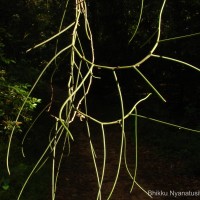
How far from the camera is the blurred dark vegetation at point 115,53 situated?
9069mm

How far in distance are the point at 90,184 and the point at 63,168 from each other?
1.24 m

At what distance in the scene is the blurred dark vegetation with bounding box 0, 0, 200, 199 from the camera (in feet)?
29.8

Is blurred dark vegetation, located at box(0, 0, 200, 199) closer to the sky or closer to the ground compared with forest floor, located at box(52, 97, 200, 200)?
closer to the sky

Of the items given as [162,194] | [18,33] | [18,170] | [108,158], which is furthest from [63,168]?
[18,33]

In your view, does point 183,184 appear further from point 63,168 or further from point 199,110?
point 199,110

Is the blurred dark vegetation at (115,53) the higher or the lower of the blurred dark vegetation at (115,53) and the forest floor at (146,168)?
the higher

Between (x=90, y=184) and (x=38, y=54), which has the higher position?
(x=38, y=54)

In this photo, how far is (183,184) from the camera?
25.0 feet

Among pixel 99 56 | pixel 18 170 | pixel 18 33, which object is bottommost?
pixel 18 170

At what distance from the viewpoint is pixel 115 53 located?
1525 cm

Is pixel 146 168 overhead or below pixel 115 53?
below

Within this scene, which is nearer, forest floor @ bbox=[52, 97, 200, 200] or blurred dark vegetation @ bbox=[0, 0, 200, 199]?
forest floor @ bbox=[52, 97, 200, 200]

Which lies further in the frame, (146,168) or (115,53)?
(115,53)

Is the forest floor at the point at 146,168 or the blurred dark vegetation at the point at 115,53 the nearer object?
the forest floor at the point at 146,168
